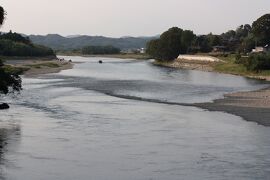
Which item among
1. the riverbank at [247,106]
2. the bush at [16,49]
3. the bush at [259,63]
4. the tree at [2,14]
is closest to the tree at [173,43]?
the bush at [16,49]

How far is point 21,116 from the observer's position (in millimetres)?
32219

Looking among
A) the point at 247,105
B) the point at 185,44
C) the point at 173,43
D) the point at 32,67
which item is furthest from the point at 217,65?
the point at 247,105

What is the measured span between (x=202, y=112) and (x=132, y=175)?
17666mm

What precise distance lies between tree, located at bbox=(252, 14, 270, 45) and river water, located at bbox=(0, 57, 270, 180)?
77.1 m

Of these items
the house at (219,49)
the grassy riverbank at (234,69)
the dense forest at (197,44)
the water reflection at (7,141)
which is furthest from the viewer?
the house at (219,49)

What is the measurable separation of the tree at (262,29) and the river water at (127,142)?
77.1m

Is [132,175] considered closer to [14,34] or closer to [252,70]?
[252,70]

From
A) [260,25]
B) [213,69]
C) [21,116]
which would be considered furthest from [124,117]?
[260,25]

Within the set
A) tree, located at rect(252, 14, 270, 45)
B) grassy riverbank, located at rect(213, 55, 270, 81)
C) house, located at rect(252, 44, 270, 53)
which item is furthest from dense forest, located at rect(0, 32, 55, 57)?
tree, located at rect(252, 14, 270, 45)

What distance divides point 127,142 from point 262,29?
95570 millimetres

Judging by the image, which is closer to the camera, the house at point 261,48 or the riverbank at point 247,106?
the riverbank at point 247,106

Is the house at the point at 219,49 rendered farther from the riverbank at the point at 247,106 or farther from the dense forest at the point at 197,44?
the riverbank at the point at 247,106

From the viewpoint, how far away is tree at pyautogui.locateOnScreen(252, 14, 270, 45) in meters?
112

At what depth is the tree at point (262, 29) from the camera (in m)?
112
